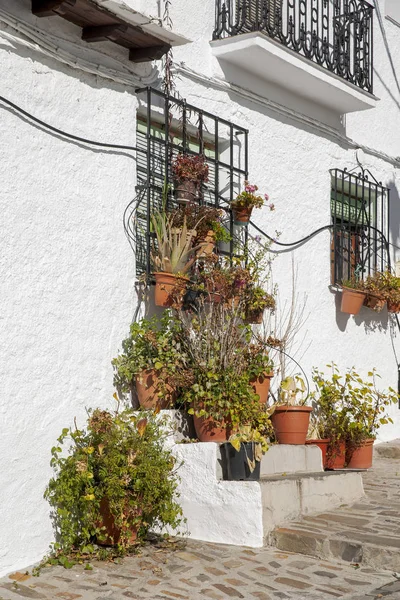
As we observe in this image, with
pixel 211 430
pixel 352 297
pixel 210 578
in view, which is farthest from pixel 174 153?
pixel 210 578

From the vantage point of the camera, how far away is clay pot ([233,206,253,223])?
7961mm

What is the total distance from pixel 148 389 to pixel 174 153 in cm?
224

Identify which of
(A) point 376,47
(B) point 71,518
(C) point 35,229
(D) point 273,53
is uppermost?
(A) point 376,47

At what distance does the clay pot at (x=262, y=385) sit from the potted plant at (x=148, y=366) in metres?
0.81

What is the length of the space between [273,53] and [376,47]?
2719 millimetres

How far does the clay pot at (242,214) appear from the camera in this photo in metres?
7.96

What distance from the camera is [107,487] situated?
587 cm

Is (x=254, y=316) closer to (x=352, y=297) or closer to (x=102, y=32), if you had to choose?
(x=352, y=297)

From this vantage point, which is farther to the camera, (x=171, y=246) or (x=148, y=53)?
(x=171, y=246)

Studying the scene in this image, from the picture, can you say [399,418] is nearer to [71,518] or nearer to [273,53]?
[273,53]

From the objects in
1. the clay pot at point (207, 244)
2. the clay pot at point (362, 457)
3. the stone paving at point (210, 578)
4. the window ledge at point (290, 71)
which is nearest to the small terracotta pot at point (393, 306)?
the clay pot at point (362, 457)

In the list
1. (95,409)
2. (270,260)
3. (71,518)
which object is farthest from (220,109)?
(71,518)

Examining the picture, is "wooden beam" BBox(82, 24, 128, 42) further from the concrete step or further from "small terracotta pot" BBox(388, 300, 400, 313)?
"small terracotta pot" BBox(388, 300, 400, 313)

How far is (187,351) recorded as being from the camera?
7000 millimetres
